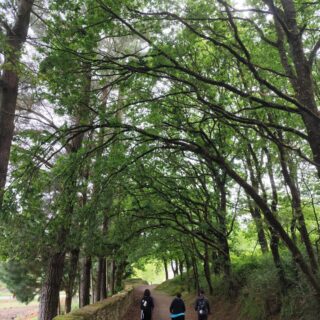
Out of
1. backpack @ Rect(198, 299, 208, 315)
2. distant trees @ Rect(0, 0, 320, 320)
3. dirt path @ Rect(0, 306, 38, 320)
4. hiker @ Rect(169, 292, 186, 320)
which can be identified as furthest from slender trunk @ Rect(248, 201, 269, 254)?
dirt path @ Rect(0, 306, 38, 320)

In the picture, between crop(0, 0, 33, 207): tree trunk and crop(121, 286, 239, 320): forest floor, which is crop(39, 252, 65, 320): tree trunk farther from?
crop(121, 286, 239, 320): forest floor

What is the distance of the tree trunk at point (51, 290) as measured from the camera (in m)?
10.2

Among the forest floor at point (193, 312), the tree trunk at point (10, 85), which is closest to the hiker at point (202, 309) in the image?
the forest floor at point (193, 312)

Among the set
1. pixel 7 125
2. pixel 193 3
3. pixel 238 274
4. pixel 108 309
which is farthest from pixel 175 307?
pixel 193 3

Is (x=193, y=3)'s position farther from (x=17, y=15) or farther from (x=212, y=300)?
(x=212, y=300)

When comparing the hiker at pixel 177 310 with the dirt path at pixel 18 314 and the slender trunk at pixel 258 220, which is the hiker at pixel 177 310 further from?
the dirt path at pixel 18 314

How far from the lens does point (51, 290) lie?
10367mm

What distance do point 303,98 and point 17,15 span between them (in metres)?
5.35

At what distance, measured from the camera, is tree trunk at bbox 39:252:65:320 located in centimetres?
1018

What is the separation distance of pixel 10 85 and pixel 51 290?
667cm

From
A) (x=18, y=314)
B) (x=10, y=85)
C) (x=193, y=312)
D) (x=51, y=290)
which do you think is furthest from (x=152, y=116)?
(x=18, y=314)

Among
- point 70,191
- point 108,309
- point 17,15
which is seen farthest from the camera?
point 108,309

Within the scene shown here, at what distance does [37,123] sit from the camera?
1129 centimetres

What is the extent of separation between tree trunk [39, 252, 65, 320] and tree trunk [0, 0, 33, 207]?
5.18m
